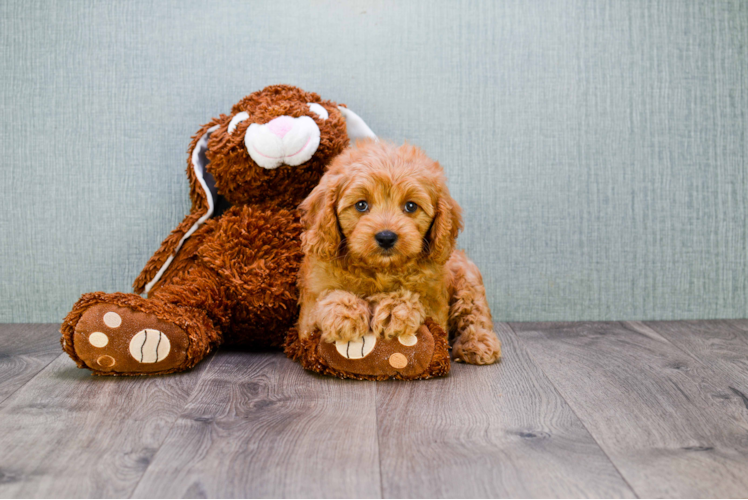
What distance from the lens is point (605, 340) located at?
6.46ft

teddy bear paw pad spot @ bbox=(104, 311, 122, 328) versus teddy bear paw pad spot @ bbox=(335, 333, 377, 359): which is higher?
teddy bear paw pad spot @ bbox=(104, 311, 122, 328)

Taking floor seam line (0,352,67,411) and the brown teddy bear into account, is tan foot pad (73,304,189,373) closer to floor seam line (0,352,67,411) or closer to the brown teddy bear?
the brown teddy bear

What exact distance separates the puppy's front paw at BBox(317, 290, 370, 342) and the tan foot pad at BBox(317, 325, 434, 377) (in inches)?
0.9

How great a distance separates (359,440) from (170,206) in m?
1.25

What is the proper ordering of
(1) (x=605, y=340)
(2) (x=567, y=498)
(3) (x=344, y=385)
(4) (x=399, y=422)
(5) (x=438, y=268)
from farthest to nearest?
(1) (x=605, y=340) < (5) (x=438, y=268) < (3) (x=344, y=385) < (4) (x=399, y=422) < (2) (x=567, y=498)

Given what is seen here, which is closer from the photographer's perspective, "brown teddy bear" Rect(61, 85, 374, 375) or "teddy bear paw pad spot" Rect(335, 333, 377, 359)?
"teddy bear paw pad spot" Rect(335, 333, 377, 359)

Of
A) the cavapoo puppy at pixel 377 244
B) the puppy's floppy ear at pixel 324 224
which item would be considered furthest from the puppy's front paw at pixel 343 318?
the puppy's floppy ear at pixel 324 224

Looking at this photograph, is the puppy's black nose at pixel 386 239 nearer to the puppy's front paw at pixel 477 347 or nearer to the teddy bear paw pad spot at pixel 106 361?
the puppy's front paw at pixel 477 347

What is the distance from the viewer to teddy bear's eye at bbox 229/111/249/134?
5.94ft

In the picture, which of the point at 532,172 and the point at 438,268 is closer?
the point at 438,268

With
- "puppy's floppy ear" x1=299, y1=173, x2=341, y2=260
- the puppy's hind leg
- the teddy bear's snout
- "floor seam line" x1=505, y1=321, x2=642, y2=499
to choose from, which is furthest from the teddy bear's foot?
"floor seam line" x1=505, y1=321, x2=642, y2=499

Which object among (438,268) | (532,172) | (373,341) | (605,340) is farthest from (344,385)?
(532,172)

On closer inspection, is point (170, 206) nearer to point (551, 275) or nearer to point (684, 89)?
point (551, 275)

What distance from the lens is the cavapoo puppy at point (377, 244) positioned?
1.47 meters
